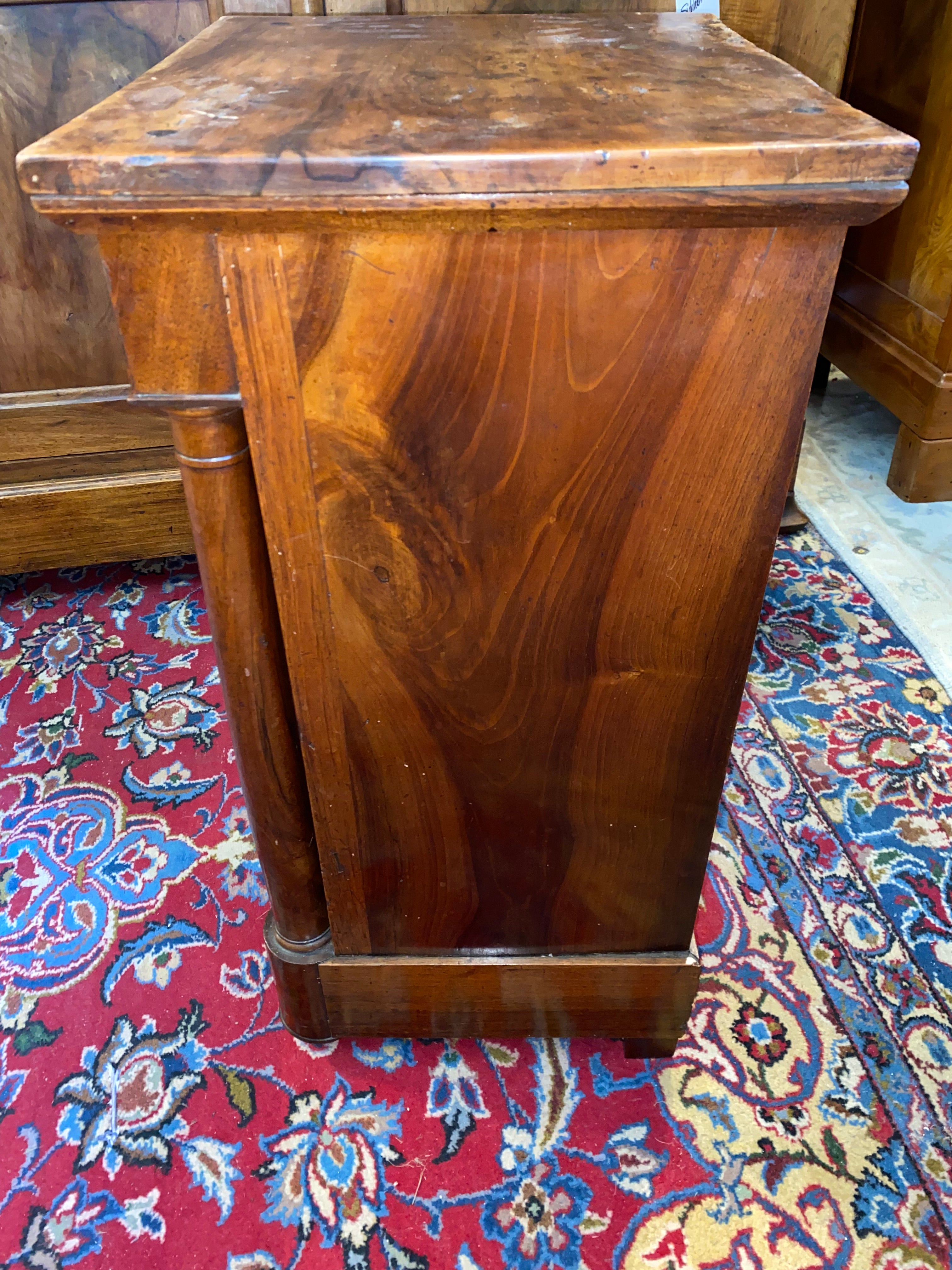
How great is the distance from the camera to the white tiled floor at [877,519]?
168 centimetres

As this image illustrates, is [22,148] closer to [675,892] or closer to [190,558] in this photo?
[190,558]

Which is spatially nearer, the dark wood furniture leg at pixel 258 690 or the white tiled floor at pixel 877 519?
the dark wood furniture leg at pixel 258 690

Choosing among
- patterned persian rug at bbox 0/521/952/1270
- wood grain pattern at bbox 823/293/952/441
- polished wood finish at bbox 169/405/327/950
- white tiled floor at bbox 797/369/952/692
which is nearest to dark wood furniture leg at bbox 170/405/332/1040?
polished wood finish at bbox 169/405/327/950

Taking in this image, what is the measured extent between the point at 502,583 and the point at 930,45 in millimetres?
1615

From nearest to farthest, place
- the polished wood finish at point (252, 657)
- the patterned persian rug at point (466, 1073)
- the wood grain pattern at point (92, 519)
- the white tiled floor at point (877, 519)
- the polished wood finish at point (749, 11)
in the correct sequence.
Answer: the polished wood finish at point (252, 657) < the patterned persian rug at point (466, 1073) < the polished wood finish at point (749, 11) < the wood grain pattern at point (92, 519) < the white tiled floor at point (877, 519)

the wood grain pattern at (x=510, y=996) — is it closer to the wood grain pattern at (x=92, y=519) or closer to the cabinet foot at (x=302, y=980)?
the cabinet foot at (x=302, y=980)

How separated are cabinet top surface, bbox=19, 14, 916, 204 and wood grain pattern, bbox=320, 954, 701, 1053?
0.72 m

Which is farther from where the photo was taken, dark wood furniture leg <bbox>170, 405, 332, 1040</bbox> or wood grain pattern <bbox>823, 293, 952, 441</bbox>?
wood grain pattern <bbox>823, 293, 952, 441</bbox>

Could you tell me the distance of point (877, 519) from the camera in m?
1.93

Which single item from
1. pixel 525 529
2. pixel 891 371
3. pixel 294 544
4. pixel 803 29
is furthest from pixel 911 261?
pixel 294 544

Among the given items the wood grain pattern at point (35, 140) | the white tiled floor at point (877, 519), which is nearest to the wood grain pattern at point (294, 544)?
the wood grain pattern at point (35, 140)

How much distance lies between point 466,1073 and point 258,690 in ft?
1.66

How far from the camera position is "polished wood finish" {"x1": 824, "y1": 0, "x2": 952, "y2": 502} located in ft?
5.69

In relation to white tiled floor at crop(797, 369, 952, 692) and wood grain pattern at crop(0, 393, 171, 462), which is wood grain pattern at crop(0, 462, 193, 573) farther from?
white tiled floor at crop(797, 369, 952, 692)
